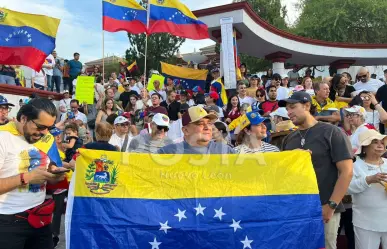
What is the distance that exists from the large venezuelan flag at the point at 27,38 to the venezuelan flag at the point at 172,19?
4.23 m

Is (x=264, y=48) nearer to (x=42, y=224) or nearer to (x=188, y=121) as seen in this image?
(x=188, y=121)

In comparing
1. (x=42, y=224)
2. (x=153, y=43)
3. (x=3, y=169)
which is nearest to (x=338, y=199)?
(x=42, y=224)

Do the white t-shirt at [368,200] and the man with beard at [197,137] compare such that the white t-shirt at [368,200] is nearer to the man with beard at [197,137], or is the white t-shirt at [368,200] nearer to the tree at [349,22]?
the man with beard at [197,137]

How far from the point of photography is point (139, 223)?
3.41 m

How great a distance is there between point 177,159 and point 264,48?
12.2 m

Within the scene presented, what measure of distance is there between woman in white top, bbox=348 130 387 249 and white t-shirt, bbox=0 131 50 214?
305 cm

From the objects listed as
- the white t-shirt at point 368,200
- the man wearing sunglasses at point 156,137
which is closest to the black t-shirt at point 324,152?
the white t-shirt at point 368,200

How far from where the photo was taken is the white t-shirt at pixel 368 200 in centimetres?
379

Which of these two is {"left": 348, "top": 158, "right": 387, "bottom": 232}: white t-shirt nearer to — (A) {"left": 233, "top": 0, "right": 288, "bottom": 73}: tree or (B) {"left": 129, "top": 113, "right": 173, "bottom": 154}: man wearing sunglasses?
(B) {"left": 129, "top": 113, "right": 173, "bottom": 154}: man wearing sunglasses

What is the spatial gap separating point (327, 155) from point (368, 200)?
804mm

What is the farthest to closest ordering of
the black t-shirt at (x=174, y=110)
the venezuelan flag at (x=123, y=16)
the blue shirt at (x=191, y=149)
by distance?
the venezuelan flag at (x=123, y=16) → the black t-shirt at (x=174, y=110) → the blue shirt at (x=191, y=149)

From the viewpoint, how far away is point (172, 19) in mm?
10844

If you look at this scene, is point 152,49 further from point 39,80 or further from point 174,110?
point 174,110

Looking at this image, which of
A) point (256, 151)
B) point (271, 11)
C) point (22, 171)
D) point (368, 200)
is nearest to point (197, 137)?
point (256, 151)
